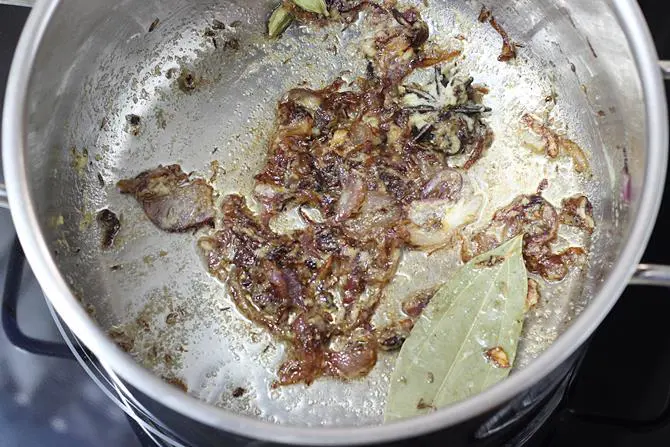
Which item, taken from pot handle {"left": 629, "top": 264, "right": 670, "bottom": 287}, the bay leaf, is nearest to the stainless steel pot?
pot handle {"left": 629, "top": 264, "right": 670, "bottom": 287}

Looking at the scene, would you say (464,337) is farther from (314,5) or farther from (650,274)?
(314,5)

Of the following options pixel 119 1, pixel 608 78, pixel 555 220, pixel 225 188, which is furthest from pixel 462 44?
pixel 119 1

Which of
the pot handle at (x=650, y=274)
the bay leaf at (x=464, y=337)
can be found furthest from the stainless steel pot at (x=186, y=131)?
the bay leaf at (x=464, y=337)

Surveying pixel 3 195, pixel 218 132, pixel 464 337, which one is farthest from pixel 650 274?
pixel 3 195

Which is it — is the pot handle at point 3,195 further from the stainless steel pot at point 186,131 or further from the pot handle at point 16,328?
the pot handle at point 16,328

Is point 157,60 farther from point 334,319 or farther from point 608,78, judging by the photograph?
point 608,78

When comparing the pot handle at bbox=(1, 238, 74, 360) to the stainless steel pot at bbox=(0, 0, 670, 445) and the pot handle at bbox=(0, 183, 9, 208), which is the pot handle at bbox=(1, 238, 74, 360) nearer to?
the stainless steel pot at bbox=(0, 0, 670, 445)
